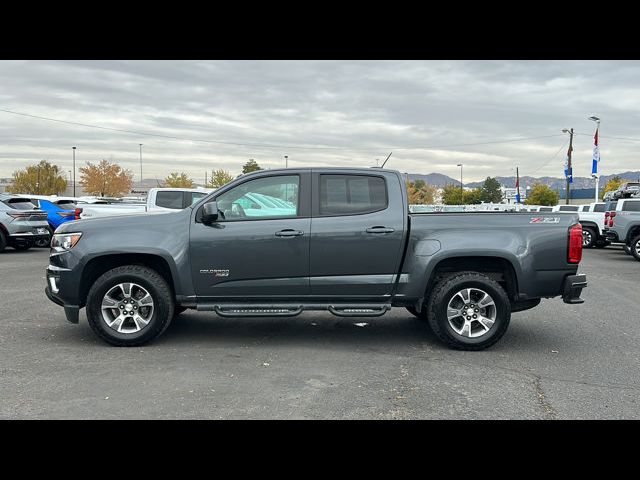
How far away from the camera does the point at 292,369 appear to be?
5.59 meters

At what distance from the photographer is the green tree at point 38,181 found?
279 feet

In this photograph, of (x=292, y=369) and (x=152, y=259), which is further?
(x=152, y=259)

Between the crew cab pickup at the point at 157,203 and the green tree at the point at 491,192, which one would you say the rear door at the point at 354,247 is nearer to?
the crew cab pickup at the point at 157,203

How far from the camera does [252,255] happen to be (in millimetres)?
6301

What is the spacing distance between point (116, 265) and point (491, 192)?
126066mm

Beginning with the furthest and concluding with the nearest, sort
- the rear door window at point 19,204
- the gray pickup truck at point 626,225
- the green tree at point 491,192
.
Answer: the green tree at point 491,192 < the gray pickup truck at point 626,225 < the rear door window at point 19,204

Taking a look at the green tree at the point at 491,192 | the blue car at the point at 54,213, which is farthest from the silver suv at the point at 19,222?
the green tree at the point at 491,192

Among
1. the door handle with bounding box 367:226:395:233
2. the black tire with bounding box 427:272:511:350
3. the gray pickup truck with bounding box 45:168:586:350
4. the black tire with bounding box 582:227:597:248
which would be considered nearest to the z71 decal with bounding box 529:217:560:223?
the gray pickup truck with bounding box 45:168:586:350

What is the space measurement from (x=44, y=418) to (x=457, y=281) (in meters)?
4.16

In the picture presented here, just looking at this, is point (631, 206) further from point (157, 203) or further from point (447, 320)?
point (447, 320)

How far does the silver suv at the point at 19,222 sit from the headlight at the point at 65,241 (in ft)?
40.2

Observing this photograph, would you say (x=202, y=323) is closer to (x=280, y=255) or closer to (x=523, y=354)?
(x=280, y=255)

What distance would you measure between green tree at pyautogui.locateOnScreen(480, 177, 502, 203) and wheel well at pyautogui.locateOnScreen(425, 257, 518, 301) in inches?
4557
